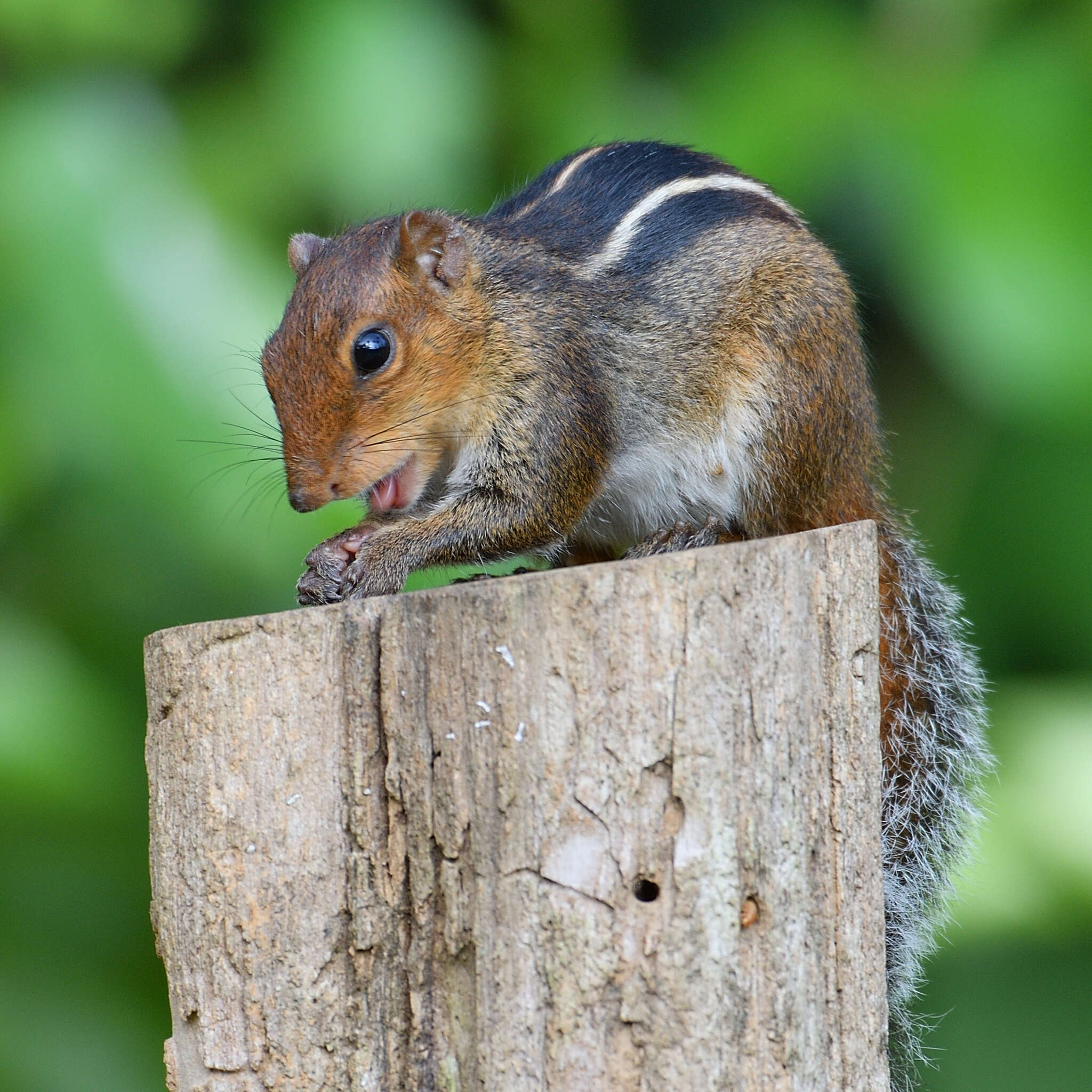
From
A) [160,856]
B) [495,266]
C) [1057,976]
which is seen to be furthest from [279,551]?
[1057,976]

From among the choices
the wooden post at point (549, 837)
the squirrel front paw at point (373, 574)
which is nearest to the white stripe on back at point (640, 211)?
the squirrel front paw at point (373, 574)

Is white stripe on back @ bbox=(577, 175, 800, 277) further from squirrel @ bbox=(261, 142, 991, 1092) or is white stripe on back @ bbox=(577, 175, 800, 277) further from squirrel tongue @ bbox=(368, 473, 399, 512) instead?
squirrel tongue @ bbox=(368, 473, 399, 512)

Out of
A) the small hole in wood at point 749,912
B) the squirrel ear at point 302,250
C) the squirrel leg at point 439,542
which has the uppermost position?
the squirrel ear at point 302,250

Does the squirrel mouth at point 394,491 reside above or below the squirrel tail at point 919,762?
above

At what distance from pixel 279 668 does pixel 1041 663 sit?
6.53 feet

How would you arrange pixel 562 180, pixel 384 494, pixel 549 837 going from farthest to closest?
pixel 562 180 < pixel 384 494 < pixel 549 837

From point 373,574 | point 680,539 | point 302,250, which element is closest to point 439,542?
point 373,574

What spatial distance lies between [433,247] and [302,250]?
0.87ft

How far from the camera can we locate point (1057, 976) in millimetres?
2568

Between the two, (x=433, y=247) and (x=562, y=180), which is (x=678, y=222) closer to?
(x=562, y=180)

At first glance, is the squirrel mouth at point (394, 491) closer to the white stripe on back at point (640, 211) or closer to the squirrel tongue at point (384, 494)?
the squirrel tongue at point (384, 494)

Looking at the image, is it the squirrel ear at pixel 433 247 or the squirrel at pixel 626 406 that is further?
the squirrel ear at pixel 433 247

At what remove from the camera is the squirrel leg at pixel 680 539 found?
203 cm

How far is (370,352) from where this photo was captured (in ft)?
6.29
